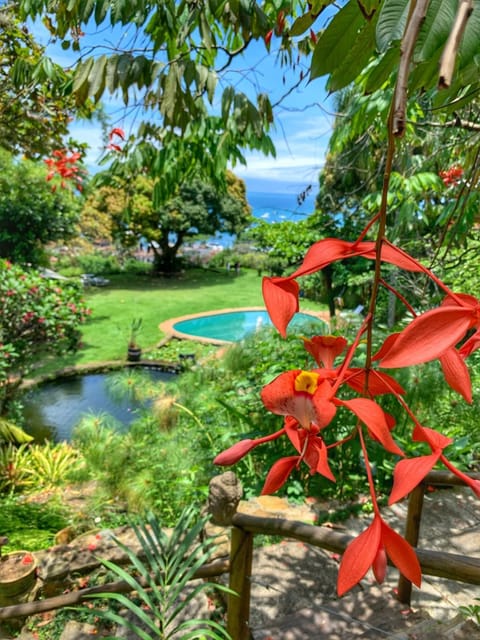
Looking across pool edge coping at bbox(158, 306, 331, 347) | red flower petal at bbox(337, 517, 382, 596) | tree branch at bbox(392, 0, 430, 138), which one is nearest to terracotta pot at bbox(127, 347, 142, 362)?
pool edge coping at bbox(158, 306, 331, 347)

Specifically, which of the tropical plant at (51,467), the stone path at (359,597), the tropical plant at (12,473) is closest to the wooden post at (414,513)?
the stone path at (359,597)

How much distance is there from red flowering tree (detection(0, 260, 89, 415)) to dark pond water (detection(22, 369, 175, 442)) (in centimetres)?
107

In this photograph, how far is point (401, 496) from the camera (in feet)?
0.94

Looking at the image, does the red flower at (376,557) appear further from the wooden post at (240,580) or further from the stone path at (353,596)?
the stone path at (353,596)

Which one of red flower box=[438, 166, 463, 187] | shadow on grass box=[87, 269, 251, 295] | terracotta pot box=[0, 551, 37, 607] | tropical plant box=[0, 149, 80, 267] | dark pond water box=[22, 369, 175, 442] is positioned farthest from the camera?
shadow on grass box=[87, 269, 251, 295]

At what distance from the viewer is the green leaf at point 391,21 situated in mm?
358

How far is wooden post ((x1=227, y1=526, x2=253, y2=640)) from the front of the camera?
138cm

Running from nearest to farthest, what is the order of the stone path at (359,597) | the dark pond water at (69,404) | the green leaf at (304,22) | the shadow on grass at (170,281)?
the green leaf at (304,22) → the stone path at (359,597) → the dark pond water at (69,404) → the shadow on grass at (170,281)

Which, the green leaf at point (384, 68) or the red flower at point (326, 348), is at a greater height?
the green leaf at point (384, 68)

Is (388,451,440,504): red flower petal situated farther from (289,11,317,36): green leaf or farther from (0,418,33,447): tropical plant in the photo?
(0,418,33,447): tropical plant

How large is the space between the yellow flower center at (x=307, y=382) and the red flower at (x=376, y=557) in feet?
0.33

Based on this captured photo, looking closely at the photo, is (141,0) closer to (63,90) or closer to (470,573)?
(63,90)

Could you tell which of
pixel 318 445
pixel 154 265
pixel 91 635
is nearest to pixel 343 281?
pixel 91 635

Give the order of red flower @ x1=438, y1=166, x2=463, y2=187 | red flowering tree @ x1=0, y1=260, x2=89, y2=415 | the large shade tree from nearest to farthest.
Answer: red flower @ x1=438, y1=166, x2=463, y2=187 < red flowering tree @ x1=0, y1=260, x2=89, y2=415 < the large shade tree
